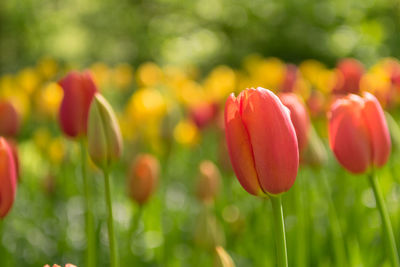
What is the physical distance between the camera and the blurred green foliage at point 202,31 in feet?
18.1

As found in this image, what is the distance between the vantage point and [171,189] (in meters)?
2.62

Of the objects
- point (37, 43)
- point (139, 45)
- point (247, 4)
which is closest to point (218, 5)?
point (247, 4)

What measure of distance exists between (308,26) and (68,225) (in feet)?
16.4

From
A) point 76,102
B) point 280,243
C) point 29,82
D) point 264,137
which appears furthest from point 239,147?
point 29,82

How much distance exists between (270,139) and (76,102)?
568 mm

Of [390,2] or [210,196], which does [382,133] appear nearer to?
[210,196]

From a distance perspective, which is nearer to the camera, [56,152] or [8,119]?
[8,119]

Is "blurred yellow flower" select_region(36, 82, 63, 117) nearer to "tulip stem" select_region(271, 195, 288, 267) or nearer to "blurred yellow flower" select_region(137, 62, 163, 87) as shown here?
"blurred yellow flower" select_region(137, 62, 163, 87)

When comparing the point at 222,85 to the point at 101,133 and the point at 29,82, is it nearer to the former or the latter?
the point at 29,82

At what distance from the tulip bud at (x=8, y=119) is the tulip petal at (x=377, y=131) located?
1156mm

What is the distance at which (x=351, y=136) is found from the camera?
988mm

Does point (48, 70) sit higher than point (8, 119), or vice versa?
point (8, 119)

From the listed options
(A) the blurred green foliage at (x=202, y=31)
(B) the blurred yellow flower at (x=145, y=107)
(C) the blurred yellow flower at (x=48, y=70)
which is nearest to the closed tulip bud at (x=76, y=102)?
(B) the blurred yellow flower at (x=145, y=107)

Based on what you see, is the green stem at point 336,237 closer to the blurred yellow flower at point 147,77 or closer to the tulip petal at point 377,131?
the tulip petal at point 377,131
